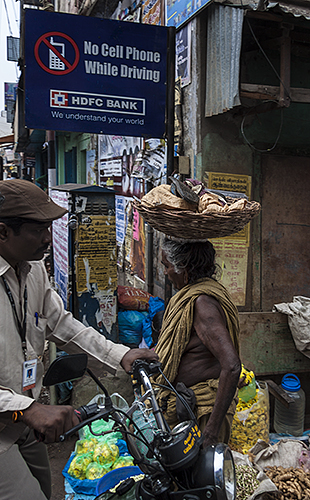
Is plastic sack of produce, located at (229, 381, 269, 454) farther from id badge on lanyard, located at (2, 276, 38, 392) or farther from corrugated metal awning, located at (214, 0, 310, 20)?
corrugated metal awning, located at (214, 0, 310, 20)

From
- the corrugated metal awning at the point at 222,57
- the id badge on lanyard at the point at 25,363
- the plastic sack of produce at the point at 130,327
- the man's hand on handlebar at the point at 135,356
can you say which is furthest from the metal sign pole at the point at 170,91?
the id badge on lanyard at the point at 25,363

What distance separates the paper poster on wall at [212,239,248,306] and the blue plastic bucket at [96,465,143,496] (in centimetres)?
256

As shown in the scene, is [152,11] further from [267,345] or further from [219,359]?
[219,359]

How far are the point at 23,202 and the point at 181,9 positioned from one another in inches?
157

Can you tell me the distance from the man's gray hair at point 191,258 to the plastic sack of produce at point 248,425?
163 centimetres

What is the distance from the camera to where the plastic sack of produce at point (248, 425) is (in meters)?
3.56

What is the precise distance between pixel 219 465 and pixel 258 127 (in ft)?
13.0

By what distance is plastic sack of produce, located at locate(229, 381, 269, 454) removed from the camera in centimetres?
356

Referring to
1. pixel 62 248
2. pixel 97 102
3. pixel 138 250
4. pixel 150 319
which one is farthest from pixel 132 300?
pixel 97 102

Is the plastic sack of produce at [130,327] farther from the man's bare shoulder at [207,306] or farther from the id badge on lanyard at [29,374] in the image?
the id badge on lanyard at [29,374]

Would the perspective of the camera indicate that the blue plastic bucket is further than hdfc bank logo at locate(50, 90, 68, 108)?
No

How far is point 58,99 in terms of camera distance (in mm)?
3357

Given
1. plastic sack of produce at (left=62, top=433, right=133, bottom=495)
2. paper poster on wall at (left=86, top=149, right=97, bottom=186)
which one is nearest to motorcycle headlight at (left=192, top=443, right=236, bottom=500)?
plastic sack of produce at (left=62, top=433, right=133, bottom=495)

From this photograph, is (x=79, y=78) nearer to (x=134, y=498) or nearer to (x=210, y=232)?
(x=210, y=232)
